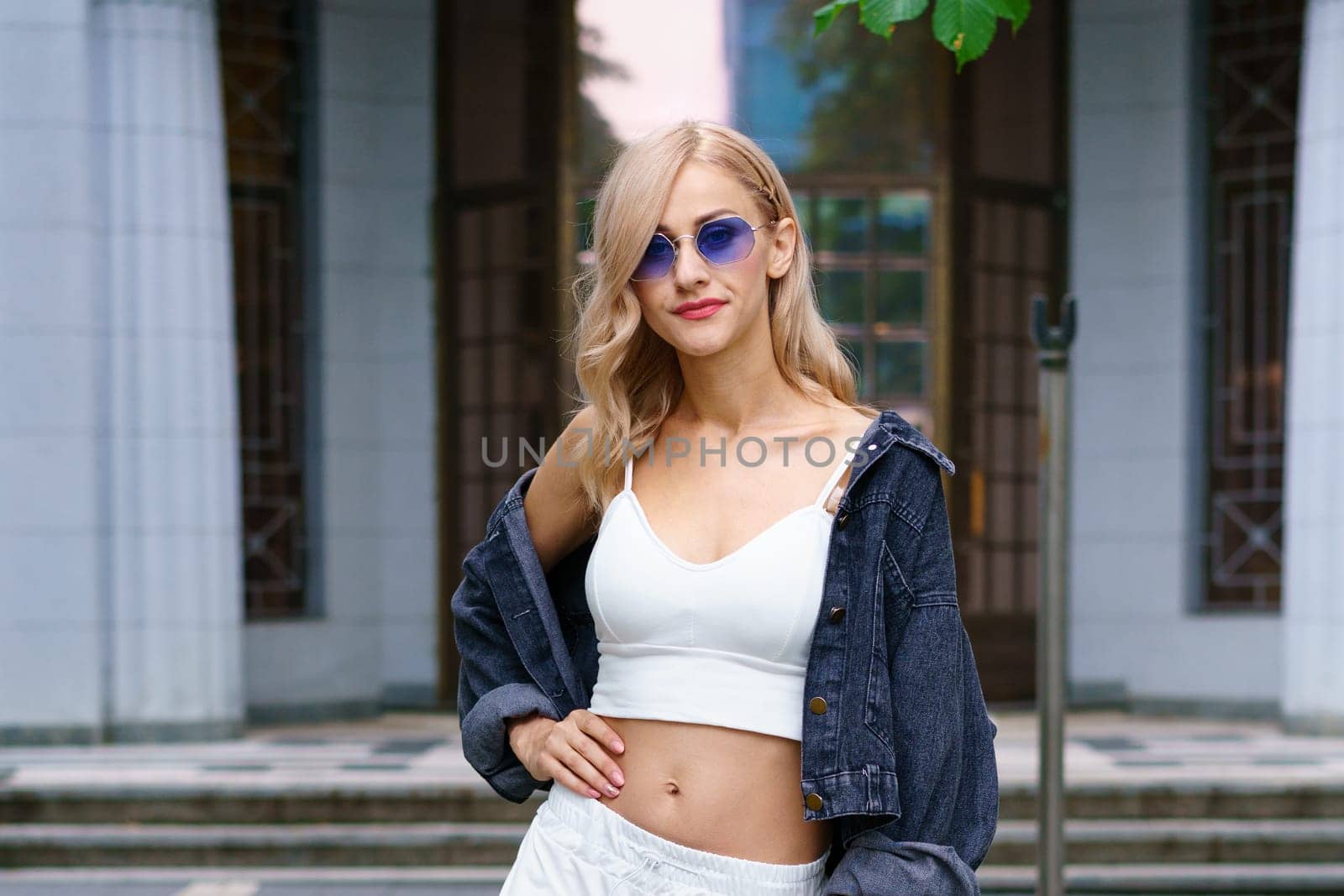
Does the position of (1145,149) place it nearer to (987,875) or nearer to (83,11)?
(987,875)

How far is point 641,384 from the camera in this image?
2223 mm

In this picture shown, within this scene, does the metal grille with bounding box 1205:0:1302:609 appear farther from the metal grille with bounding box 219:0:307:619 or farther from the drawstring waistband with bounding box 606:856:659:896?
the drawstring waistband with bounding box 606:856:659:896

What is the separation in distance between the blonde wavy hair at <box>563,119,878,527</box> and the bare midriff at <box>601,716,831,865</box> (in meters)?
0.40

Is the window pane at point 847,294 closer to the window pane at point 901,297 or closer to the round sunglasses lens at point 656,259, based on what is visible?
the window pane at point 901,297

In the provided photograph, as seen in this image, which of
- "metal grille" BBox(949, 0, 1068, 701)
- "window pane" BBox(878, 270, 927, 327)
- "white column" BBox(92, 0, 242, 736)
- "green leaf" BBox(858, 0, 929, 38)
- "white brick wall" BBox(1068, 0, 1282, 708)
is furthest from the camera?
"white brick wall" BBox(1068, 0, 1282, 708)

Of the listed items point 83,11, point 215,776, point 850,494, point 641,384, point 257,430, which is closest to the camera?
point 850,494

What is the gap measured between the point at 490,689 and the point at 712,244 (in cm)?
78

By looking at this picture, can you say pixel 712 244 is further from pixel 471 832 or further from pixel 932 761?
pixel 471 832

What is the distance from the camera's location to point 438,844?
6.81 m

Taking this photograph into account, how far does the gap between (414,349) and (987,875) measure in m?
5.37

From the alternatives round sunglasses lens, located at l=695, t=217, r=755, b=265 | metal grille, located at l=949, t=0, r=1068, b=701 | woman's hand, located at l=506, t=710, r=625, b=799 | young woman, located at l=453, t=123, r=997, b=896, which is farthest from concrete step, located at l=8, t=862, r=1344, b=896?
round sunglasses lens, located at l=695, t=217, r=755, b=265

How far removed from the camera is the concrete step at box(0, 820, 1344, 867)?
668cm

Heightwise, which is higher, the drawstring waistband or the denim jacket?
the denim jacket

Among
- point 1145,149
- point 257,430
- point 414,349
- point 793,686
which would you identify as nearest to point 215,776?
point 257,430
